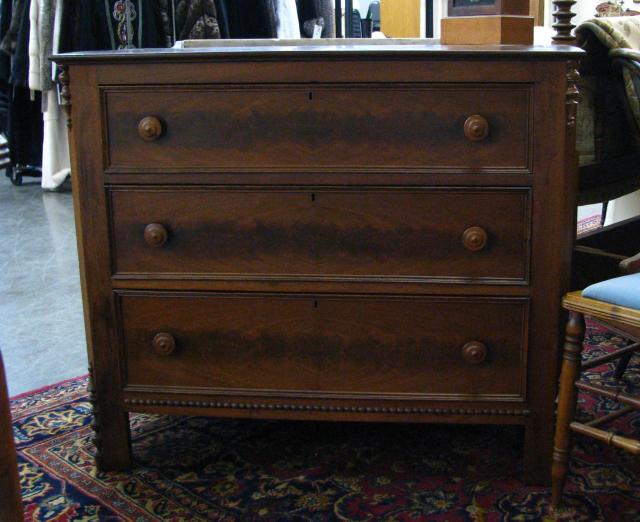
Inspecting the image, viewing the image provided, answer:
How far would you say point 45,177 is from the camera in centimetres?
617

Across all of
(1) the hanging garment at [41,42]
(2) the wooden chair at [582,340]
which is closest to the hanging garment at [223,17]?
(1) the hanging garment at [41,42]

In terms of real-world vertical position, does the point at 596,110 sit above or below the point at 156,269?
above

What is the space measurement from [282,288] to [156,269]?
29 centimetres

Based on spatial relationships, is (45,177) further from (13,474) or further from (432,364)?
(13,474)

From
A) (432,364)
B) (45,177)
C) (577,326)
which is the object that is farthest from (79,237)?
(45,177)

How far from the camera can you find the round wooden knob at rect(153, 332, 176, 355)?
75.7 inches

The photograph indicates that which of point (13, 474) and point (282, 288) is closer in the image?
point (13, 474)

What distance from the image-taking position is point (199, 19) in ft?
16.8

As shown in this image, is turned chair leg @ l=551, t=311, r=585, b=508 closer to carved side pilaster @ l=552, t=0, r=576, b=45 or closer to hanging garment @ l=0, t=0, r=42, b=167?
carved side pilaster @ l=552, t=0, r=576, b=45

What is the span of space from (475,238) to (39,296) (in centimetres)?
237

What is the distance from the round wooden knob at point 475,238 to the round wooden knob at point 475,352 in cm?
22

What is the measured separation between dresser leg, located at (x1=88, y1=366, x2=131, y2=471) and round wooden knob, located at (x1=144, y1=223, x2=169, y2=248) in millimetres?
379

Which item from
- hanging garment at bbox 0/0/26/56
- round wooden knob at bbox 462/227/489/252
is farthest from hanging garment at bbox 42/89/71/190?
round wooden knob at bbox 462/227/489/252

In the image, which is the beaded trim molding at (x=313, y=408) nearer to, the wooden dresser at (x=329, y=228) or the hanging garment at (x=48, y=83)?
the wooden dresser at (x=329, y=228)
